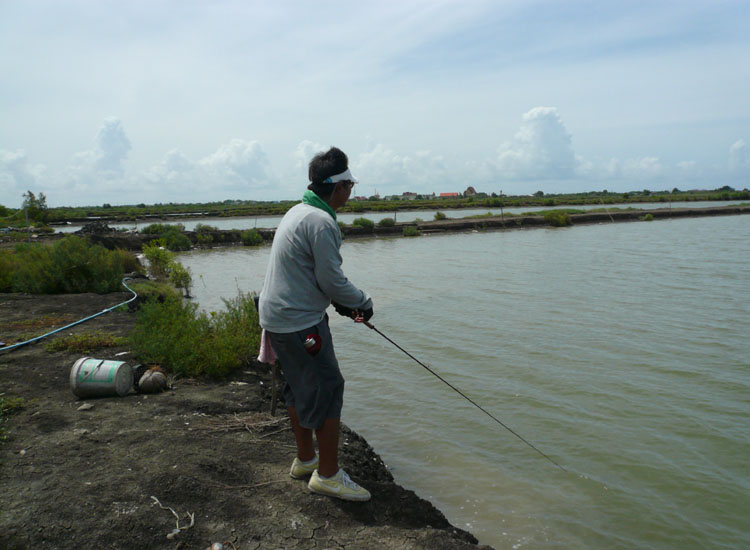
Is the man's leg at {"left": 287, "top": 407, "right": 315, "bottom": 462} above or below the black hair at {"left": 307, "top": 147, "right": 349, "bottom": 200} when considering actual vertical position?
below

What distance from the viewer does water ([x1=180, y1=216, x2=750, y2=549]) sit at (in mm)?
4152

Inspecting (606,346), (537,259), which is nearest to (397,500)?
(606,346)

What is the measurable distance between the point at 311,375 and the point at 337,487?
2.40 ft

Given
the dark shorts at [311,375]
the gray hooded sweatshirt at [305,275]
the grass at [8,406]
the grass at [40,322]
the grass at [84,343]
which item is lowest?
the grass at [8,406]

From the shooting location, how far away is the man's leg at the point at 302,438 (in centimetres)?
331

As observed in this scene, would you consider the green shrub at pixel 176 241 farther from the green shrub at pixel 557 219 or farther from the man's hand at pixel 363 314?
the green shrub at pixel 557 219

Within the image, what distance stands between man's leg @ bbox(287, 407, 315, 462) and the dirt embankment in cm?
18

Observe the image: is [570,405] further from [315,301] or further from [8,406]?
[8,406]

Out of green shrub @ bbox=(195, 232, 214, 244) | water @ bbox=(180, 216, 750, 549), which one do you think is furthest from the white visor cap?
green shrub @ bbox=(195, 232, 214, 244)

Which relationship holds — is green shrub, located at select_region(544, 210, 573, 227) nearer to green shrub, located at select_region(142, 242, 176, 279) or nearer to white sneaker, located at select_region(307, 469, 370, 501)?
green shrub, located at select_region(142, 242, 176, 279)

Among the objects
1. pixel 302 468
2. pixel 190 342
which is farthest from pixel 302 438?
pixel 190 342

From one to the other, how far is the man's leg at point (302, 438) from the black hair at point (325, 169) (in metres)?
1.33

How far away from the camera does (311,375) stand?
3.00m

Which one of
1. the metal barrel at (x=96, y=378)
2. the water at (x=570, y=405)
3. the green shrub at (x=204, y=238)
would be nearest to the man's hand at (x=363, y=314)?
the water at (x=570, y=405)
